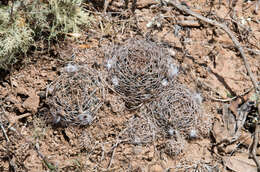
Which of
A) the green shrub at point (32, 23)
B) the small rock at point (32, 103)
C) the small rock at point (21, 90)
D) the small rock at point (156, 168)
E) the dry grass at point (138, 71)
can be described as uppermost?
the green shrub at point (32, 23)

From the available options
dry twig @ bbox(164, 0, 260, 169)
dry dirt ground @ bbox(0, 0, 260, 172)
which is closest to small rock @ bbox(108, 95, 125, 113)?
dry dirt ground @ bbox(0, 0, 260, 172)

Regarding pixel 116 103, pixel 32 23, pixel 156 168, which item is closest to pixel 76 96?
pixel 116 103

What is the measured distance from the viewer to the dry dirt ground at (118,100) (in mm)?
2662

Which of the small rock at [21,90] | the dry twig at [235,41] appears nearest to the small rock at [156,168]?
the dry twig at [235,41]

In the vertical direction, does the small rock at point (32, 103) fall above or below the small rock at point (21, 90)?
below

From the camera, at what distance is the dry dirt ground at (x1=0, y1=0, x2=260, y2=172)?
8.73 feet

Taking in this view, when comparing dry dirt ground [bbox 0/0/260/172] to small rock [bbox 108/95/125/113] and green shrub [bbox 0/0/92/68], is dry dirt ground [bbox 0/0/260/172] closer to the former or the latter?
small rock [bbox 108/95/125/113]

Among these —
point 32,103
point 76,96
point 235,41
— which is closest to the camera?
point 76,96

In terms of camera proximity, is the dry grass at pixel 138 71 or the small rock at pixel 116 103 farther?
the small rock at pixel 116 103

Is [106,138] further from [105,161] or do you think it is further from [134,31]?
[134,31]

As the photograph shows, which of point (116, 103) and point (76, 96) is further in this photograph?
point (116, 103)

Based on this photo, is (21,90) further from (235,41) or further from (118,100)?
(235,41)

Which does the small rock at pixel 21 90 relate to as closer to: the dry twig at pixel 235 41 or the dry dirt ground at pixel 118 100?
the dry dirt ground at pixel 118 100

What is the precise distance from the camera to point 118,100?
8.80 ft
